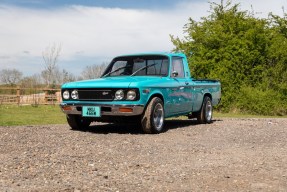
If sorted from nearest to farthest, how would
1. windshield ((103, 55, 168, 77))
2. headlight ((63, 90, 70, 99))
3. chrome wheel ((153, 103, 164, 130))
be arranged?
chrome wheel ((153, 103, 164, 130))
headlight ((63, 90, 70, 99))
windshield ((103, 55, 168, 77))

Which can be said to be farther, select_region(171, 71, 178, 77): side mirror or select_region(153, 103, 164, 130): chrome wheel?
select_region(171, 71, 178, 77): side mirror

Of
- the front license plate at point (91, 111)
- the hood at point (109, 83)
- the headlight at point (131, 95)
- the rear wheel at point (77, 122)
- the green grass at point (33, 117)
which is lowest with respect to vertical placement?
the green grass at point (33, 117)

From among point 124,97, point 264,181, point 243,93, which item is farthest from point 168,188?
point 243,93

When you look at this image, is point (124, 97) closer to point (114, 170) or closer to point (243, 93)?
point (114, 170)

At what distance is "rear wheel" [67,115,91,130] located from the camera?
8.48m

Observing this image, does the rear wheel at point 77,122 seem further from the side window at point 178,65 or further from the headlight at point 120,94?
the side window at point 178,65

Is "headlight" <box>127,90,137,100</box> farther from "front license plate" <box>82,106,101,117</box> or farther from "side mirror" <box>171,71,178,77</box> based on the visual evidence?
"side mirror" <box>171,71,178,77</box>

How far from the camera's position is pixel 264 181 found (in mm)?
4160

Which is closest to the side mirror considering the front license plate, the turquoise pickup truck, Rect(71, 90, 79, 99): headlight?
the turquoise pickup truck

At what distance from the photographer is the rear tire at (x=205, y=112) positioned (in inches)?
409

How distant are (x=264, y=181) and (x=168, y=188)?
1.07 meters

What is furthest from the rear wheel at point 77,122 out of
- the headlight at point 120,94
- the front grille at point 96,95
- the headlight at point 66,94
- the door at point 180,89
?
the door at point 180,89

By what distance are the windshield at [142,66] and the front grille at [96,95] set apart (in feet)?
3.94

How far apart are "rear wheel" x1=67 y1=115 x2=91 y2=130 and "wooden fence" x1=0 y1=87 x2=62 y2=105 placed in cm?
1537
